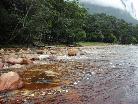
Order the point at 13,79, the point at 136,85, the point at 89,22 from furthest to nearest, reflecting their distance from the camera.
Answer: the point at 89,22
the point at 136,85
the point at 13,79

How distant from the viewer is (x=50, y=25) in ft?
217

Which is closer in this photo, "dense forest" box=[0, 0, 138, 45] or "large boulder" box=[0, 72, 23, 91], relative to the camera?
"large boulder" box=[0, 72, 23, 91]

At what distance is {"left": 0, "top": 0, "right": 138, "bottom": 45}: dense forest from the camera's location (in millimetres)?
46938

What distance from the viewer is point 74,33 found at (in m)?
76.8

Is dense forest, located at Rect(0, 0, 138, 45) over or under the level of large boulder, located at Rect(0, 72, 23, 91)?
over

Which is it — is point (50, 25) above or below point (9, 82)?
above

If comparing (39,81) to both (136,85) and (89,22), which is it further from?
(89,22)

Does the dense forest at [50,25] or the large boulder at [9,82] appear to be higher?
the dense forest at [50,25]

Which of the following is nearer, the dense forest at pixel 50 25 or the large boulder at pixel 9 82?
the large boulder at pixel 9 82

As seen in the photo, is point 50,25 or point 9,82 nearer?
point 9,82

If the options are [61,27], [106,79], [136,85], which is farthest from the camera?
[61,27]

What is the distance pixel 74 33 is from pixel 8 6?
3137cm

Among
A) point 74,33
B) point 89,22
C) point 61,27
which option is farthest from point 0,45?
point 89,22

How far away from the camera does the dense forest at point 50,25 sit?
4694 centimetres
